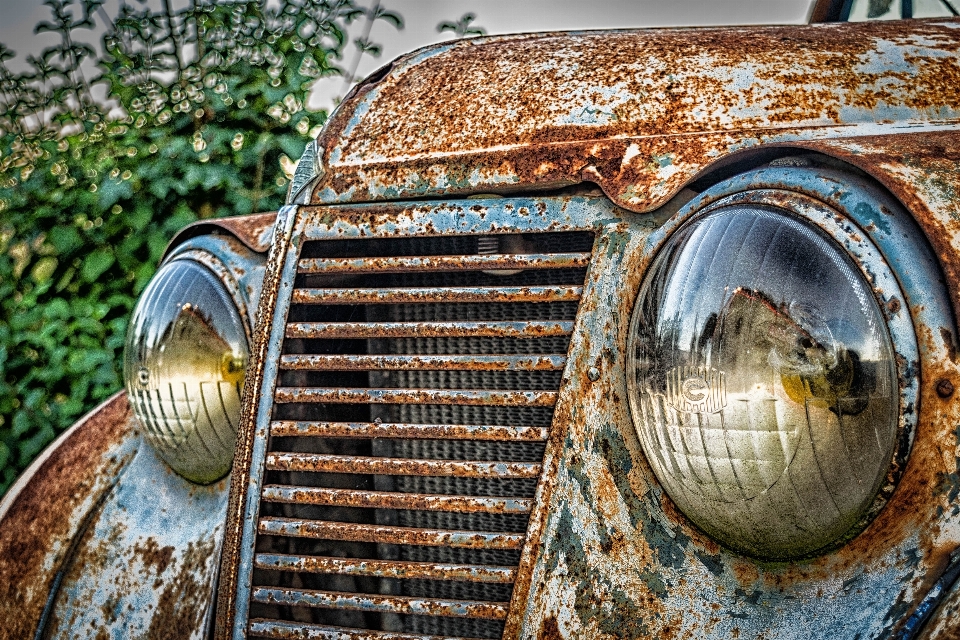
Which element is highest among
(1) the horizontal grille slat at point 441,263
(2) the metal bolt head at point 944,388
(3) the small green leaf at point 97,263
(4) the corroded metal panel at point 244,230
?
(3) the small green leaf at point 97,263

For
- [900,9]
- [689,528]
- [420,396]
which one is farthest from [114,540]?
[900,9]

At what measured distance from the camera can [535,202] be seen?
153 centimetres

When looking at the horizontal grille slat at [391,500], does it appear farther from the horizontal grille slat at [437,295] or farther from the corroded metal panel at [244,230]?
the corroded metal panel at [244,230]

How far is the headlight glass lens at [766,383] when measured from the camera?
112 cm

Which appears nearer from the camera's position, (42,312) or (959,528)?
(959,528)

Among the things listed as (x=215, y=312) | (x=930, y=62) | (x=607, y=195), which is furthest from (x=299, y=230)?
(x=930, y=62)

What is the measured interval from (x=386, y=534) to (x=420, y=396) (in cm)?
25

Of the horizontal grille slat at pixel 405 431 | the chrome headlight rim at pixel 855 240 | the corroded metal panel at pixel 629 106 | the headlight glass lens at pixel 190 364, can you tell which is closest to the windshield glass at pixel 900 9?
the corroded metal panel at pixel 629 106

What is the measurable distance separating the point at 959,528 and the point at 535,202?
0.78m

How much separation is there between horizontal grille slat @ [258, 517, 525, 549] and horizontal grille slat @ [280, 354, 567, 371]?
0.27m

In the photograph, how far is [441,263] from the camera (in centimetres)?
159

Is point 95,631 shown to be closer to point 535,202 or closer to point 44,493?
point 44,493

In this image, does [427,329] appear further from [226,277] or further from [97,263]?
[97,263]

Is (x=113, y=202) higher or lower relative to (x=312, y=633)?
higher
